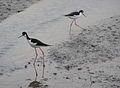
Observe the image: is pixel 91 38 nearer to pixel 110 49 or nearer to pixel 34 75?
pixel 110 49

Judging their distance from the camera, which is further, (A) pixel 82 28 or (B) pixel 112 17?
(B) pixel 112 17

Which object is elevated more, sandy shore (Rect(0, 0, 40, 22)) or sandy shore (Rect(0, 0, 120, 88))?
sandy shore (Rect(0, 0, 40, 22))

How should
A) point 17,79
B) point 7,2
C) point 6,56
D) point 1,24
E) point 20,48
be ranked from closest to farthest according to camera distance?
point 17,79 < point 6,56 < point 20,48 < point 1,24 < point 7,2

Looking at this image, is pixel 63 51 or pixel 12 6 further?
pixel 12 6

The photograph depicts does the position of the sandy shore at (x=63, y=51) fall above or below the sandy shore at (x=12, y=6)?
below

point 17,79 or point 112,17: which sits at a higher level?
point 112,17

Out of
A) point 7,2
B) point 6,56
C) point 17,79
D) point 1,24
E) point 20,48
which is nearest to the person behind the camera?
point 17,79

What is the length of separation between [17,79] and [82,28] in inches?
230

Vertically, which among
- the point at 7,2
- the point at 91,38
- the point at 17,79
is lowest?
the point at 17,79

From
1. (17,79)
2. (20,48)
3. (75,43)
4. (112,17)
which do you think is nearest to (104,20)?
(112,17)

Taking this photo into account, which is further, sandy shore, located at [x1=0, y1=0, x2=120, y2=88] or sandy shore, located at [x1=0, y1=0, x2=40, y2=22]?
sandy shore, located at [x1=0, y1=0, x2=40, y2=22]

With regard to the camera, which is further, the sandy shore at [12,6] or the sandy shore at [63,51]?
the sandy shore at [12,6]

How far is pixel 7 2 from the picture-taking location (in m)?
21.2

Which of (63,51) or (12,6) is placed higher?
(12,6)
